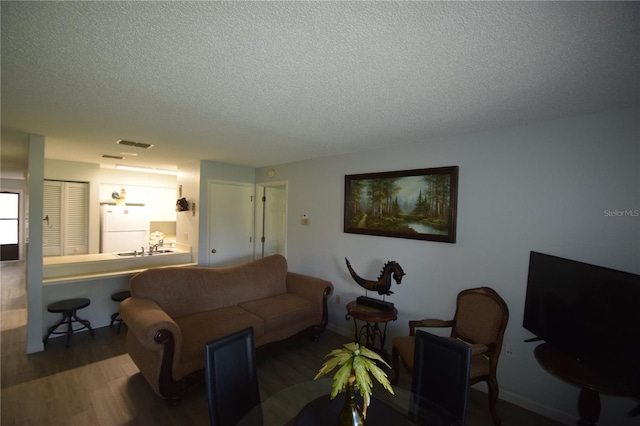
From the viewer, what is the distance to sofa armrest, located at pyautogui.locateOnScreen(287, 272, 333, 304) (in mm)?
3443

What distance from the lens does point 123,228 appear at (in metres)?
5.16

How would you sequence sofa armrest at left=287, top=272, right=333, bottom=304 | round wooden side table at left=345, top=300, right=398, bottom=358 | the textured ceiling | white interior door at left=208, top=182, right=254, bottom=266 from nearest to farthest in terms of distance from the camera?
the textured ceiling → round wooden side table at left=345, top=300, right=398, bottom=358 → sofa armrest at left=287, top=272, right=333, bottom=304 → white interior door at left=208, top=182, right=254, bottom=266

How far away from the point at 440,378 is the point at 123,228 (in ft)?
18.9

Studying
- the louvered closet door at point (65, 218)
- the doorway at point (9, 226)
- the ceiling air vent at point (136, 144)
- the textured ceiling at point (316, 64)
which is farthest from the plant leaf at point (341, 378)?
the doorway at point (9, 226)

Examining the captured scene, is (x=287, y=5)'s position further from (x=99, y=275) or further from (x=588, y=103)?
(x=99, y=275)

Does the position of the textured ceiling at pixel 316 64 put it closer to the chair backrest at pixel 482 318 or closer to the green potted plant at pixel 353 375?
the green potted plant at pixel 353 375

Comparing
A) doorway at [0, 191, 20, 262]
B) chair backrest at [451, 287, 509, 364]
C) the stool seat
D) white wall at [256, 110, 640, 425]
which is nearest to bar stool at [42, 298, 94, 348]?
the stool seat

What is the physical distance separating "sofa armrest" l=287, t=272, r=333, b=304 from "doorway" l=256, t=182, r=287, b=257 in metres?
1.30

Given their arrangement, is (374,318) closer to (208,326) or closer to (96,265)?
(208,326)

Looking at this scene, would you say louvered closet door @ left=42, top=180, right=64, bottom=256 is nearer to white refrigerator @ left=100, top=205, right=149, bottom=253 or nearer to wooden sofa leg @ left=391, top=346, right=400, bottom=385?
white refrigerator @ left=100, top=205, right=149, bottom=253

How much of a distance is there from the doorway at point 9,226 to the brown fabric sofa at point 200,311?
26.2 feet

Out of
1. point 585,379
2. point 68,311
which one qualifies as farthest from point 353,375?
point 68,311

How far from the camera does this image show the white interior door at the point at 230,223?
4523 mm

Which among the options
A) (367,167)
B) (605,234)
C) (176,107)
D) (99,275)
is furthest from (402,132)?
(99,275)
